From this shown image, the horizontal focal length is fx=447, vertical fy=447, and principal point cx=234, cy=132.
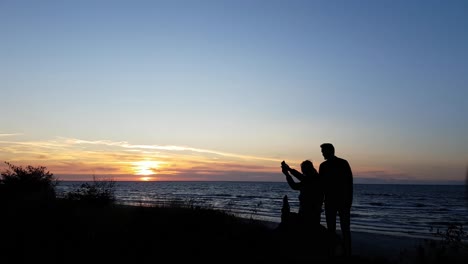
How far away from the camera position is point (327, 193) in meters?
9.15

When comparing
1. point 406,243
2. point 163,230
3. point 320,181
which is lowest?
point 406,243

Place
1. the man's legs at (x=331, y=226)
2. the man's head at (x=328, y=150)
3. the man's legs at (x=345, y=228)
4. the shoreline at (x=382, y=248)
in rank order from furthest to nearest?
the shoreline at (x=382, y=248), the man's head at (x=328, y=150), the man's legs at (x=331, y=226), the man's legs at (x=345, y=228)

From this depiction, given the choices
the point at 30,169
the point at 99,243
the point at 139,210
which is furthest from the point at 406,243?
the point at 30,169

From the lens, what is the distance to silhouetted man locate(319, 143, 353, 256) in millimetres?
8984

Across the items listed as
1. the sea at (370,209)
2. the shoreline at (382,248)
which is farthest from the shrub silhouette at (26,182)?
the shoreline at (382,248)

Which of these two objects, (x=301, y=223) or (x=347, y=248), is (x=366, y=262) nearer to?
(x=347, y=248)

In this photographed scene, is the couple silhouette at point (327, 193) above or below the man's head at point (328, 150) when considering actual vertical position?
below

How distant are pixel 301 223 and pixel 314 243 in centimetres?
51

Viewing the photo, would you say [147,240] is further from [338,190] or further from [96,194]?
[96,194]

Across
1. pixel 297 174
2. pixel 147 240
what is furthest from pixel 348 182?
pixel 147 240

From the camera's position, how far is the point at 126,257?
8.18 meters

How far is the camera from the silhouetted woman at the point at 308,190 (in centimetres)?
967

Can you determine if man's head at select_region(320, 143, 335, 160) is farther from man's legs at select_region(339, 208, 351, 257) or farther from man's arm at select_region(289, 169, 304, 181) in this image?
man's legs at select_region(339, 208, 351, 257)

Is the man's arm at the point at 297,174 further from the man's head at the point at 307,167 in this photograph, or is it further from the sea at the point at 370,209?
the sea at the point at 370,209
